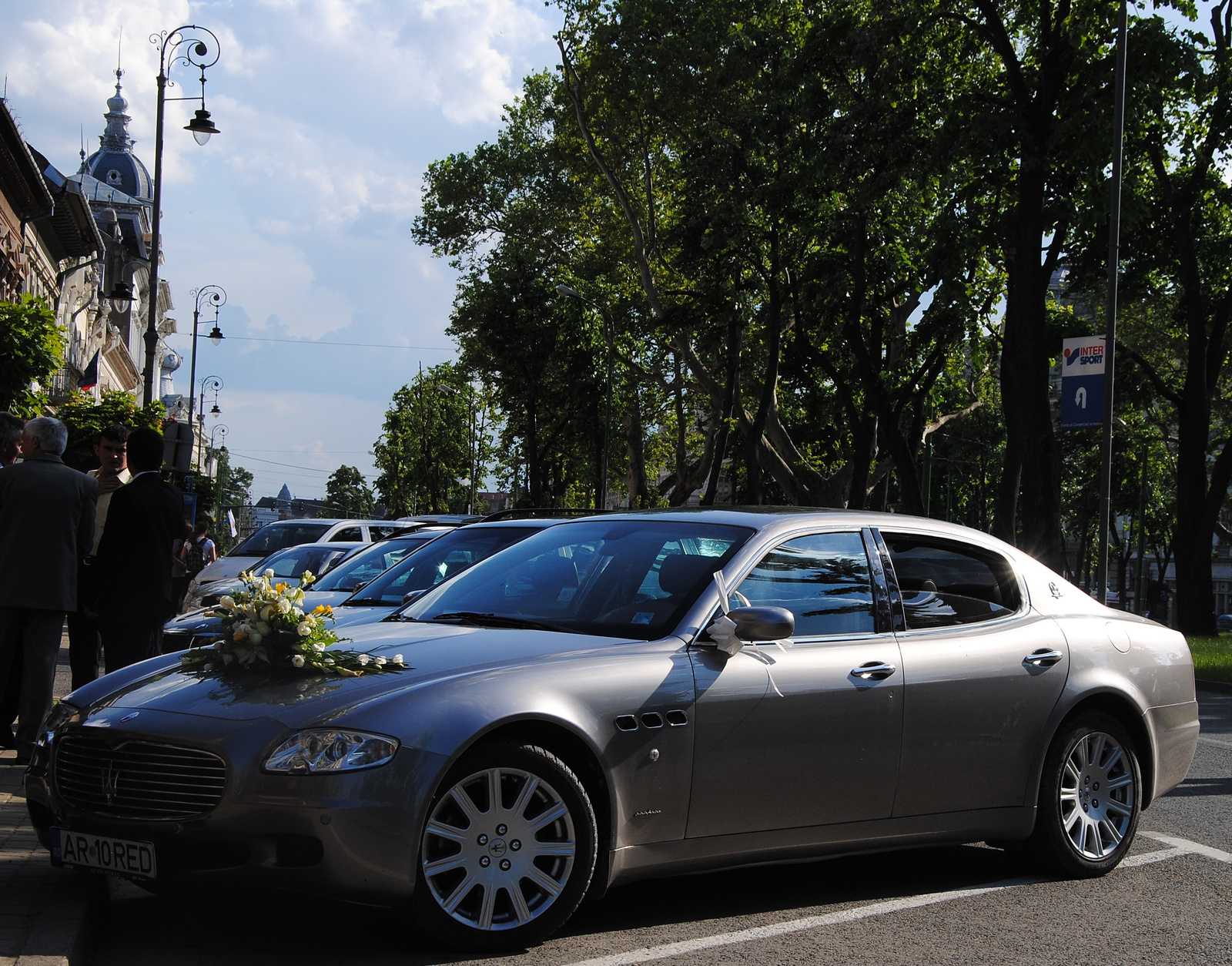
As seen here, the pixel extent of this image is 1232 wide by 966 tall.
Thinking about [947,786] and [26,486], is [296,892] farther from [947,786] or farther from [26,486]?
[26,486]

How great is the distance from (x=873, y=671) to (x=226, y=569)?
15086 mm

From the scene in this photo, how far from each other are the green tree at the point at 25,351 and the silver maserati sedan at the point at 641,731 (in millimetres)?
15818

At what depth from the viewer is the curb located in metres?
4.15

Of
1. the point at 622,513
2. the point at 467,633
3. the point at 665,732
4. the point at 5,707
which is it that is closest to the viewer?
the point at 665,732

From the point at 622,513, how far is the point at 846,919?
2.00 meters

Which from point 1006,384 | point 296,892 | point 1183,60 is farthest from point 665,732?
point 1183,60

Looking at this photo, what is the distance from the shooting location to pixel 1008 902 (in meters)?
5.85

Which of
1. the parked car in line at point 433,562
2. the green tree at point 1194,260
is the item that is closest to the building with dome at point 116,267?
the green tree at point 1194,260

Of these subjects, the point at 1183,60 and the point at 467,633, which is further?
the point at 1183,60

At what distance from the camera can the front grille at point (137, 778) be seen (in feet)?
14.8

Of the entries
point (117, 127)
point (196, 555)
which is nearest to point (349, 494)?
point (117, 127)

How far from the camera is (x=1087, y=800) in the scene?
646cm

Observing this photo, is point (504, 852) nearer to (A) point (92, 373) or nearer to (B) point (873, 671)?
(B) point (873, 671)

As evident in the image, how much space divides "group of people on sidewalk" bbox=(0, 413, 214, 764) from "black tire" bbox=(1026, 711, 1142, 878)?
4.43 metres
